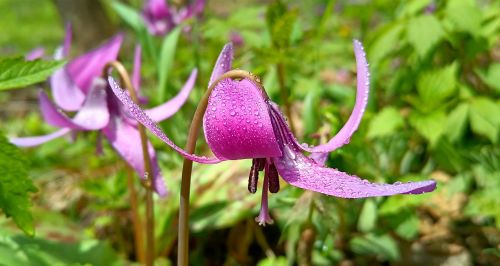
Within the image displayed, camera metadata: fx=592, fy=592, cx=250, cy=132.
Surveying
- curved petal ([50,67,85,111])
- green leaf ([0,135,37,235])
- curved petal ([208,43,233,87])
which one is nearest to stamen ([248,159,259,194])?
curved petal ([208,43,233,87])

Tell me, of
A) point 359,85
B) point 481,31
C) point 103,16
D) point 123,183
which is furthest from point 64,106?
point 103,16

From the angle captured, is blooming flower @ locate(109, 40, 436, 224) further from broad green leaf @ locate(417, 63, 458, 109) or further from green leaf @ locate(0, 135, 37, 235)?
broad green leaf @ locate(417, 63, 458, 109)

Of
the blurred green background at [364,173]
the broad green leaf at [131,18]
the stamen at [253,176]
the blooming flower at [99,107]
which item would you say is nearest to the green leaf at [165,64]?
the blurred green background at [364,173]

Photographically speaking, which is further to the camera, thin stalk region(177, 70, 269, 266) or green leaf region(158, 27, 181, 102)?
green leaf region(158, 27, 181, 102)

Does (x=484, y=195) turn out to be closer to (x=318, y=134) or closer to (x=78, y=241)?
(x=318, y=134)

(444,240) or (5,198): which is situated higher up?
(5,198)

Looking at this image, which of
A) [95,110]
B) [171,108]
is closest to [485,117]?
[171,108]

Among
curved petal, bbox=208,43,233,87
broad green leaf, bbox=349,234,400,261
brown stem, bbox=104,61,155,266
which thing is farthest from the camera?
broad green leaf, bbox=349,234,400,261

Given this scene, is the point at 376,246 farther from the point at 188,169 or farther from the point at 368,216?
the point at 188,169
